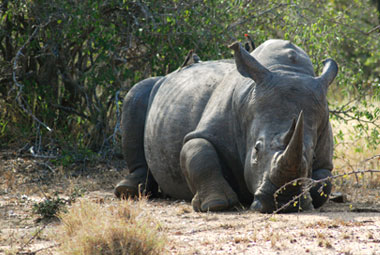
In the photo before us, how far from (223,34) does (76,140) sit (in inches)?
105

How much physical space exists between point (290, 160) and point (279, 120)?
59 cm

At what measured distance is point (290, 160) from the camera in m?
5.11

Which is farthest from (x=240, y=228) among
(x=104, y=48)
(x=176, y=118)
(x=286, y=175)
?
(x=104, y=48)

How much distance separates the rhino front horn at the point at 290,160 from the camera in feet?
16.3

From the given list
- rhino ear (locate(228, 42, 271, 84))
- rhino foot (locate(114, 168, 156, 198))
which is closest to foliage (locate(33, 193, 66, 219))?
rhino foot (locate(114, 168, 156, 198))

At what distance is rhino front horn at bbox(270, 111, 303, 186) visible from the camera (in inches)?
196

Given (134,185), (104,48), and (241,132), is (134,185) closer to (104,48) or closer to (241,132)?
(241,132)

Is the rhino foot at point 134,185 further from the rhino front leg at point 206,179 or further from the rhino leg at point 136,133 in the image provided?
the rhino front leg at point 206,179

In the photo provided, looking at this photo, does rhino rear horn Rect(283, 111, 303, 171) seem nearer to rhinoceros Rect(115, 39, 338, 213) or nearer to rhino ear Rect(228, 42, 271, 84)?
rhinoceros Rect(115, 39, 338, 213)

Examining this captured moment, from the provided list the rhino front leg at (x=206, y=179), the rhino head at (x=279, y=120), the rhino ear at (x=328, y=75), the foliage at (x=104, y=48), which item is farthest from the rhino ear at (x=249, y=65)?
the foliage at (x=104, y=48)

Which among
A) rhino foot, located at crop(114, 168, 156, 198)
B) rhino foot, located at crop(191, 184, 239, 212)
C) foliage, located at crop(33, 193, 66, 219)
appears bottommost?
rhino foot, located at crop(114, 168, 156, 198)

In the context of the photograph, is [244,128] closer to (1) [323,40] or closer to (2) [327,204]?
(2) [327,204]

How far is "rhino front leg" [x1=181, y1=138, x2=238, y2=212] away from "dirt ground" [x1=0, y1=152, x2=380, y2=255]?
13 centimetres

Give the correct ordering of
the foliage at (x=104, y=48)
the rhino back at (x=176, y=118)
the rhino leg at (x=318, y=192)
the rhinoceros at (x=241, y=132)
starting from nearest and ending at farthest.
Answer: the rhinoceros at (x=241, y=132) < the rhino leg at (x=318, y=192) < the rhino back at (x=176, y=118) < the foliage at (x=104, y=48)
